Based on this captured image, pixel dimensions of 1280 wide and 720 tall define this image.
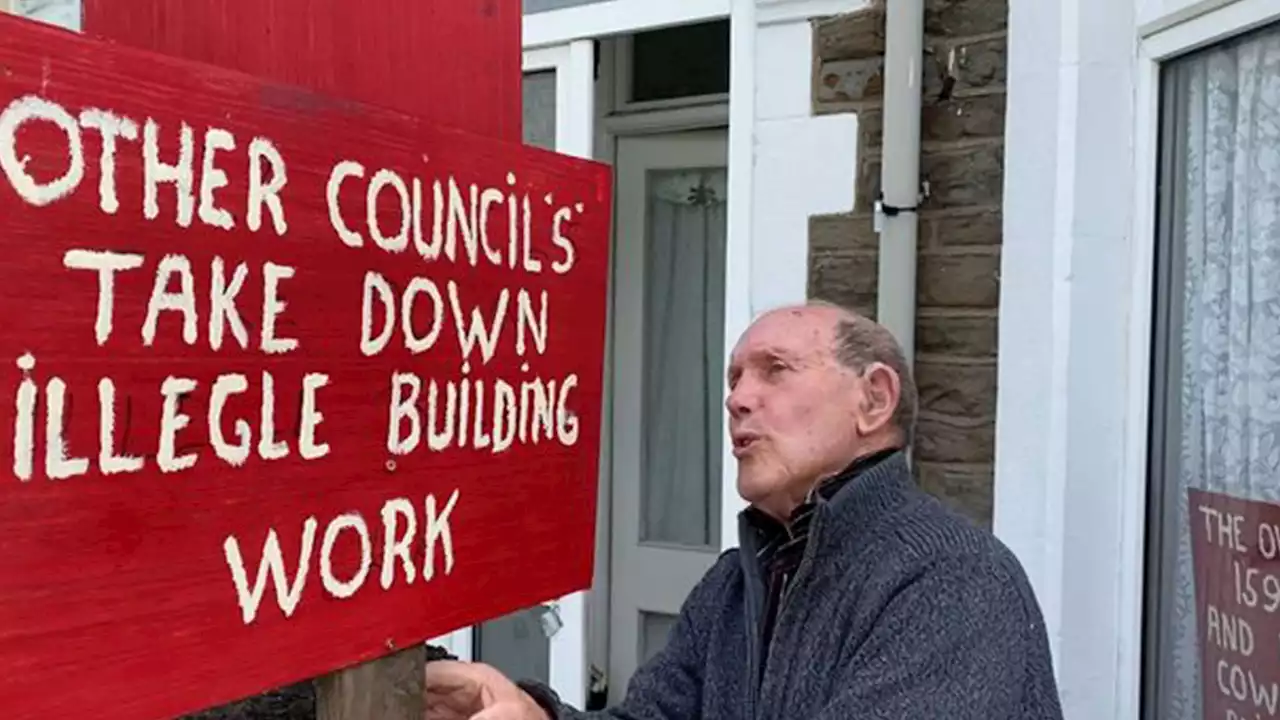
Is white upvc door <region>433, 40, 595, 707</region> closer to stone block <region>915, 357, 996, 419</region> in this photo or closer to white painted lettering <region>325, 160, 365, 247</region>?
stone block <region>915, 357, 996, 419</region>

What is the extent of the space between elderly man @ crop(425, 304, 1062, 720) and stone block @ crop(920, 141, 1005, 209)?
1124 mm

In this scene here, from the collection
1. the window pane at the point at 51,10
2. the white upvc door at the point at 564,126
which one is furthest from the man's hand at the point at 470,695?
the window pane at the point at 51,10

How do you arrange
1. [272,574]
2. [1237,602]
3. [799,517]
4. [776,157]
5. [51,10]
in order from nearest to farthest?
[272,574] < [799,517] < [1237,602] < [776,157] < [51,10]

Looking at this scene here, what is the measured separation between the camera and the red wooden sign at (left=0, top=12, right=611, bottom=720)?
98 cm

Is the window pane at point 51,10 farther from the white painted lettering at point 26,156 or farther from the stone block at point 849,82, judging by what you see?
the white painted lettering at point 26,156

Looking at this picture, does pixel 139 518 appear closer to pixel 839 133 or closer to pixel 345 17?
pixel 345 17

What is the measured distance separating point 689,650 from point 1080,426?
3.73ft

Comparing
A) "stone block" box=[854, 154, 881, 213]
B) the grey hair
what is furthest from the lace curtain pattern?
the grey hair

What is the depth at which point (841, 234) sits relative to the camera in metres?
3.09

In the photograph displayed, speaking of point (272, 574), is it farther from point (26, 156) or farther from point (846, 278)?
point (846, 278)

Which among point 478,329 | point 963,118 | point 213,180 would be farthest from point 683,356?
point 213,180

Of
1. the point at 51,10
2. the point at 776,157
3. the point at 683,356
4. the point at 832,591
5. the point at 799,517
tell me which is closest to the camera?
the point at 832,591

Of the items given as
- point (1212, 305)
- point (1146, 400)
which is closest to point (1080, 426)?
point (1146, 400)

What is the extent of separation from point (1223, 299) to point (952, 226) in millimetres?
619
